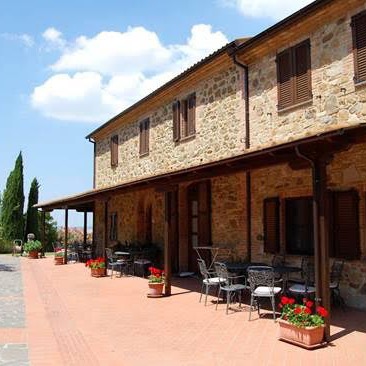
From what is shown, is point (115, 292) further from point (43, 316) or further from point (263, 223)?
point (263, 223)

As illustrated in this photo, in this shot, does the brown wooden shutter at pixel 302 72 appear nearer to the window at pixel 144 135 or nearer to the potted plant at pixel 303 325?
the potted plant at pixel 303 325

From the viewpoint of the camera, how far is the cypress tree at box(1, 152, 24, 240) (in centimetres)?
2764

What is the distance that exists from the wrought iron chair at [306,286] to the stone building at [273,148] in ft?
1.21

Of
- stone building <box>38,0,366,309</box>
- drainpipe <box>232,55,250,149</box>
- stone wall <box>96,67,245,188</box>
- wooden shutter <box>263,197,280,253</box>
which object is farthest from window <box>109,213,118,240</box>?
wooden shutter <box>263,197,280,253</box>

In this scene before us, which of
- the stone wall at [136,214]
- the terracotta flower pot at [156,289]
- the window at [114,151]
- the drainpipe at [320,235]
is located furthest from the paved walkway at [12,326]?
the window at [114,151]

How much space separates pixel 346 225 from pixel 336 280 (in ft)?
3.24

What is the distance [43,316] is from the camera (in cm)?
793

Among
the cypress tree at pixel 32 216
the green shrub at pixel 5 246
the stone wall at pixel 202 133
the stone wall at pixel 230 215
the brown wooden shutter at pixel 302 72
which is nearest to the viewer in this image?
the brown wooden shutter at pixel 302 72

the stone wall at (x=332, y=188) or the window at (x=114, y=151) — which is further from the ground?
the window at (x=114, y=151)

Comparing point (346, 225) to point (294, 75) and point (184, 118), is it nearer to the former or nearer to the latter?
point (294, 75)

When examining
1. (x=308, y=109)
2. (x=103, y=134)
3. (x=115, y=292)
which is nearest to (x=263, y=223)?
(x=308, y=109)

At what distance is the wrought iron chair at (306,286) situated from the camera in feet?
24.6

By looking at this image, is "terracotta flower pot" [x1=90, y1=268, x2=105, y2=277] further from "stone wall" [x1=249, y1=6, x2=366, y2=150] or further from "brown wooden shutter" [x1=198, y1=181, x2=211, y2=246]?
"stone wall" [x1=249, y1=6, x2=366, y2=150]

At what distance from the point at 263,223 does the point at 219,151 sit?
243cm
